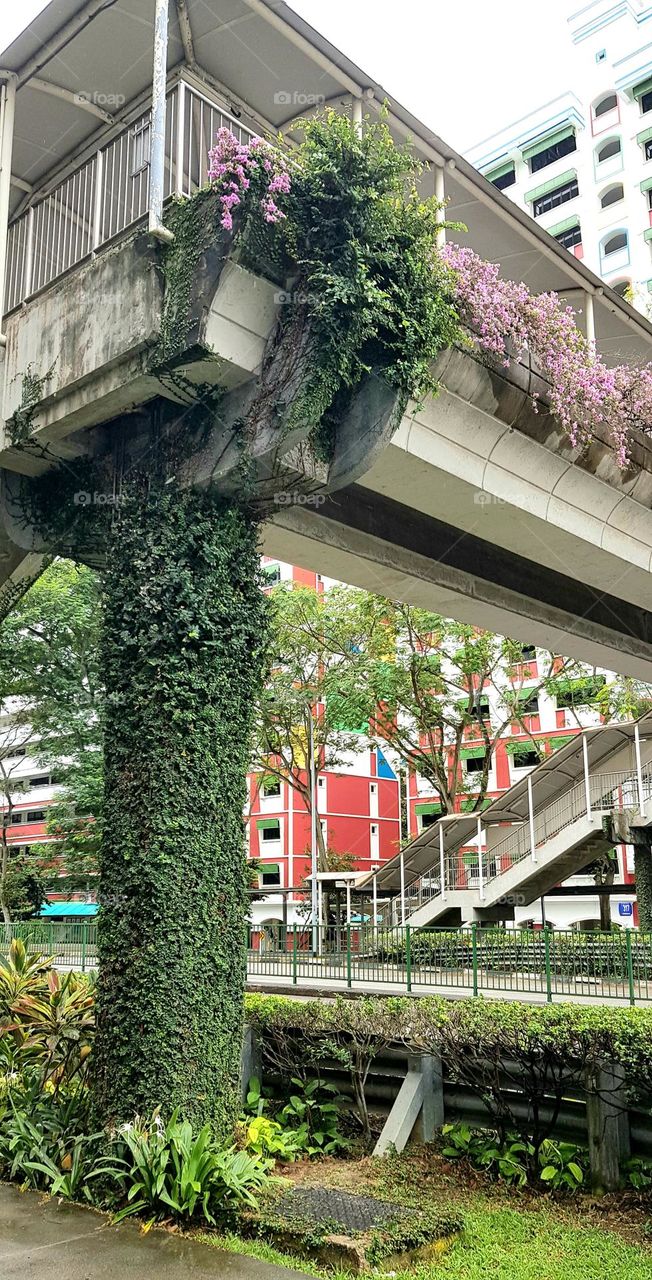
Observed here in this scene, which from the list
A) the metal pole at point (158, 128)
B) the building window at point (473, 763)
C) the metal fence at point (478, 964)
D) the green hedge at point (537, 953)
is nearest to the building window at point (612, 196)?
the building window at point (473, 763)

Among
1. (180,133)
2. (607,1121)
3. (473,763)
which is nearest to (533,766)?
(473,763)

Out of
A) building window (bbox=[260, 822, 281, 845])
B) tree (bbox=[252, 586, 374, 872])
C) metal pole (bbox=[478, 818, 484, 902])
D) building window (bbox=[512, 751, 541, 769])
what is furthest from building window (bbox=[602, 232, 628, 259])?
metal pole (bbox=[478, 818, 484, 902])

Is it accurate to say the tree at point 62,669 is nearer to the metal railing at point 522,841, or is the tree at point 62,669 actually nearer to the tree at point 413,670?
the tree at point 413,670

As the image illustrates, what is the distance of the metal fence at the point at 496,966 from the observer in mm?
12828

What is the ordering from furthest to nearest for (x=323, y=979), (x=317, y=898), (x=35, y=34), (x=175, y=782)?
(x=317, y=898) → (x=323, y=979) → (x=35, y=34) → (x=175, y=782)

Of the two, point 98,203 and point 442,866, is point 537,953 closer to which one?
point 98,203

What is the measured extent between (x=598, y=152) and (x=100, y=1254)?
5393 cm

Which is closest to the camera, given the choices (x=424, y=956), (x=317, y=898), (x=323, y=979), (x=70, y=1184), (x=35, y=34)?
(x=70, y=1184)

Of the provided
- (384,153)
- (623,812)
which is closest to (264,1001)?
(384,153)

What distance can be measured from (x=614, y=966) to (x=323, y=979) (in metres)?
5.14

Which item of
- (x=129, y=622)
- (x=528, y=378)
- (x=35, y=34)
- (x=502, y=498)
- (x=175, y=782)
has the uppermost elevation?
(x=35, y=34)

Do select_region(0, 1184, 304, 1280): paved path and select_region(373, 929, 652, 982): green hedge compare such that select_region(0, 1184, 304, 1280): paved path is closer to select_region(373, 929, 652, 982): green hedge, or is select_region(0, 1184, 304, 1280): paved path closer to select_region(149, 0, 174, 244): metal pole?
select_region(149, 0, 174, 244): metal pole

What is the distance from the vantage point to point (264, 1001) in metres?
10.6

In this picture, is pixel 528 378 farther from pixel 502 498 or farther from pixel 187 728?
pixel 187 728
